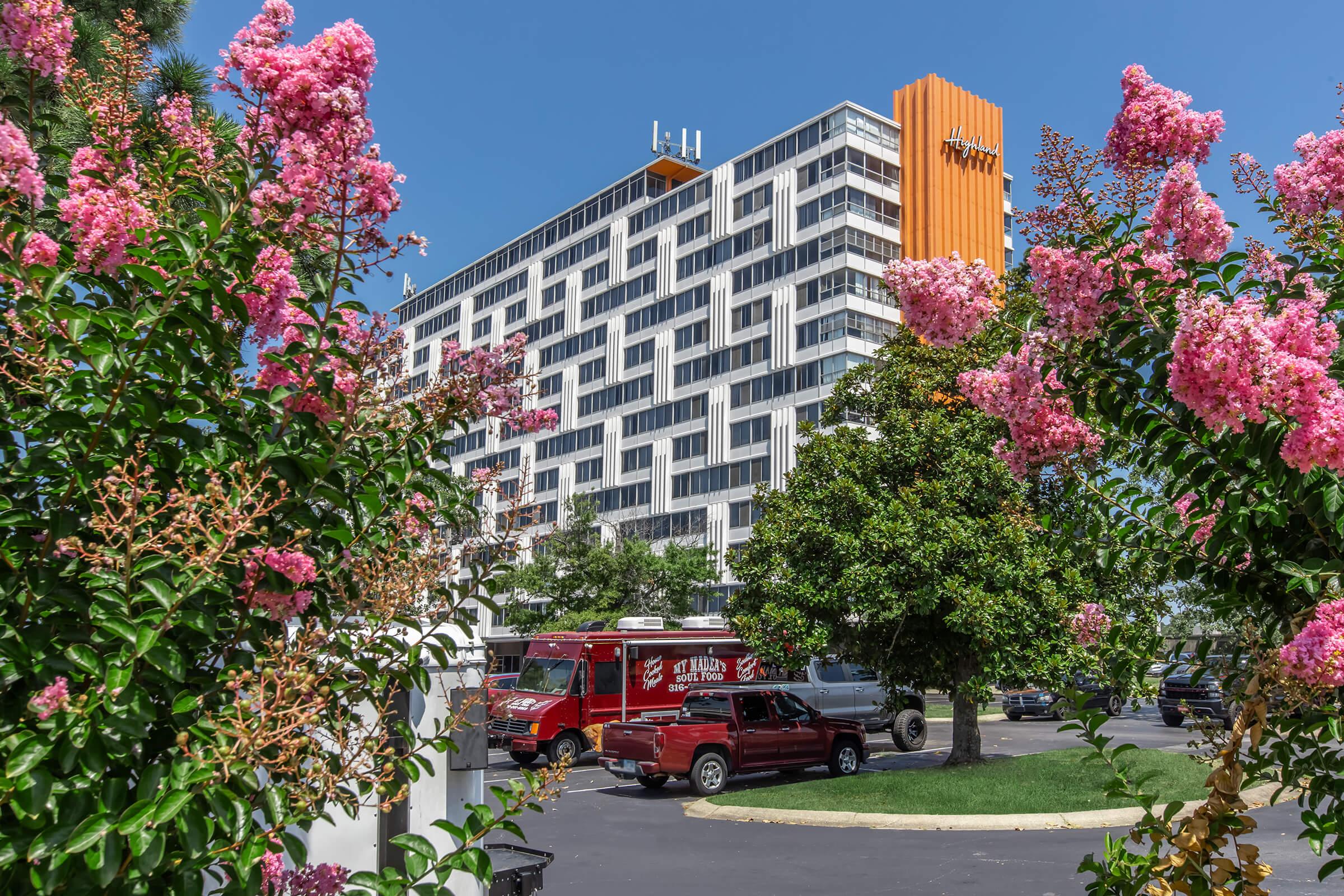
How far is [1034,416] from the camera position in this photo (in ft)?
13.0

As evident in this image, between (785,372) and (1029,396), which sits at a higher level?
(785,372)

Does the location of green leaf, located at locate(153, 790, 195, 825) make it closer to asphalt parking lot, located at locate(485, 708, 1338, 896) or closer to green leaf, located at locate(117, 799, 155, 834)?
green leaf, located at locate(117, 799, 155, 834)

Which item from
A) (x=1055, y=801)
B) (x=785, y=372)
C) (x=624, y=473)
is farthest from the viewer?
(x=624, y=473)

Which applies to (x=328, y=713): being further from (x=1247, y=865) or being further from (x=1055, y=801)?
(x=1055, y=801)

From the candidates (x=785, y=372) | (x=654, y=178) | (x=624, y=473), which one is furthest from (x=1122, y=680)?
(x=654, y=178)

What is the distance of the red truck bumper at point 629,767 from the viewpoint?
56.7ft

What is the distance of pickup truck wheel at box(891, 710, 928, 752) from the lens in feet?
80.6

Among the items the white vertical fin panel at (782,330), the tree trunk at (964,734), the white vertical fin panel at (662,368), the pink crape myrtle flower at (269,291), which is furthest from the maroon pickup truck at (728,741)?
the white vertical fin panel at (662,368)

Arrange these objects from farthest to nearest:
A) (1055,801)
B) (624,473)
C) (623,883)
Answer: (624,473) → (1055,801) → (623,883)

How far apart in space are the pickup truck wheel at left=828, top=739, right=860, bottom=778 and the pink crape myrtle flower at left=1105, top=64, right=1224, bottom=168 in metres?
16.9

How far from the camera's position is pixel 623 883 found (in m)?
10.8

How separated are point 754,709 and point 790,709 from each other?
34.9 inches

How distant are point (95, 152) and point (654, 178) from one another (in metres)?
64.2

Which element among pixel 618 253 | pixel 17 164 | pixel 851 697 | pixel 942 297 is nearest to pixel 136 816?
pixel 17 164
